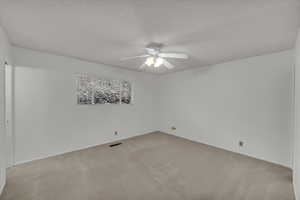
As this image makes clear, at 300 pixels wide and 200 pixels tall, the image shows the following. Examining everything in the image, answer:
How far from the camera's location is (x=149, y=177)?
2080 millimetres

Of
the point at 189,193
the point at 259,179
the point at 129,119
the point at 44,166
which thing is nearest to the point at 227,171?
the point at 259,179

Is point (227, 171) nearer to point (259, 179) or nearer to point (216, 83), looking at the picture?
point (259, 179)

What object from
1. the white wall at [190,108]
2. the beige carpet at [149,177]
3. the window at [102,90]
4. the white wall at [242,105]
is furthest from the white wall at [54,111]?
the white wall at [242,105]

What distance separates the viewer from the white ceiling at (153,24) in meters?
1.29

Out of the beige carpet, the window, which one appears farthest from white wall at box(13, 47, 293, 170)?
the beige carpet

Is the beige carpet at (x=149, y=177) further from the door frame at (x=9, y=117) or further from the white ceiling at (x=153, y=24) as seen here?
the white ceiling at (x=153, y=24)

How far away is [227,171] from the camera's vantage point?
2254 millimetres

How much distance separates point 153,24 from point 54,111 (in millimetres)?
2660

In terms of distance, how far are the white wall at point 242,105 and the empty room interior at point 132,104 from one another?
0.07 feet

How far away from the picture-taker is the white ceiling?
1.29 metres

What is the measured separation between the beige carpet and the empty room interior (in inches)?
0.7

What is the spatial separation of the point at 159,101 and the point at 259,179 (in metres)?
3.40

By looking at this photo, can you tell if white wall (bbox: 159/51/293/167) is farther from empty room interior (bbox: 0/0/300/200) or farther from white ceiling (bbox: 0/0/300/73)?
white ceiling (bbox: 0/0/300/73)

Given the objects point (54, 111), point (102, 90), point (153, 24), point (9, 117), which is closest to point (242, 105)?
point (153, 24)
